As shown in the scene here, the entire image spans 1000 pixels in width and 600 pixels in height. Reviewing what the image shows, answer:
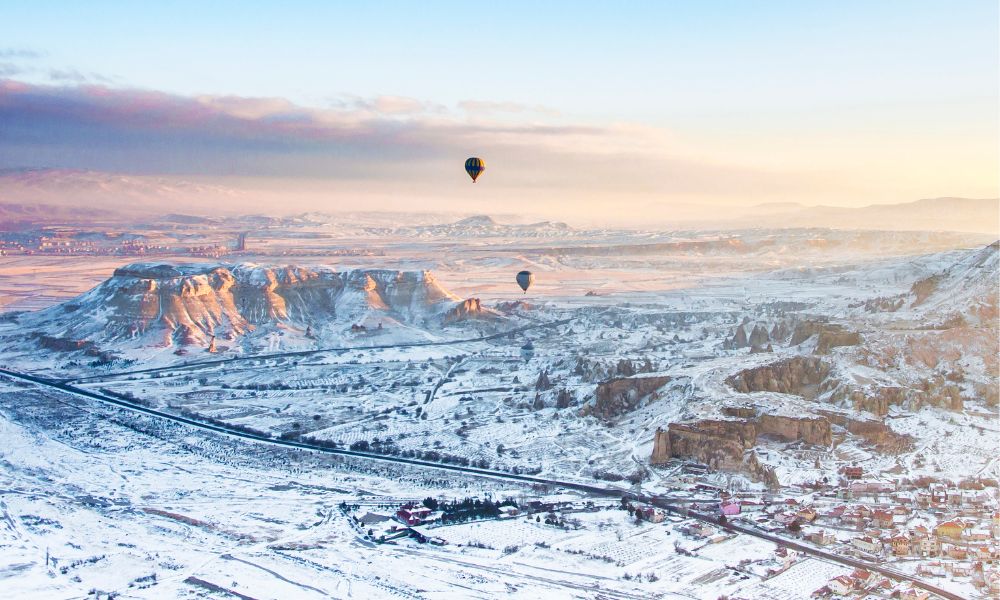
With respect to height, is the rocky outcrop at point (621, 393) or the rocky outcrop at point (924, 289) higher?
the rocky outcrop at point (924, 289)

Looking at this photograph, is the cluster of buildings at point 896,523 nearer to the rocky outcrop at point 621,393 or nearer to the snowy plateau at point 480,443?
the snowy plateau at point 480,443

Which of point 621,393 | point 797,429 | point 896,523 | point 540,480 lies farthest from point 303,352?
point 896,523

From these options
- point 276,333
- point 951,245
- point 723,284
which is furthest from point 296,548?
A: point 951,245

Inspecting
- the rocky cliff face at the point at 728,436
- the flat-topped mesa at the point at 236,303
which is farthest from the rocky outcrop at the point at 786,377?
the flat-topped mesa at the point at 236,303

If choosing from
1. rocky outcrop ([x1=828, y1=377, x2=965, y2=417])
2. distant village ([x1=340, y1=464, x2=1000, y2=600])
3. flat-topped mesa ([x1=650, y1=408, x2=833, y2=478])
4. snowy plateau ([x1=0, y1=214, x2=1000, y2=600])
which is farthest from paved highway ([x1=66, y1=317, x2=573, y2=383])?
rocky outcrop ([x1=828, y1=377, x2=965, y2=417])

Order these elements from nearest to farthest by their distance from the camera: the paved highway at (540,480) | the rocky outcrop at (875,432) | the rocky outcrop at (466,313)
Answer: the paved highway at (540,480) < the rocky outcrop at (875,432) < the rocky outcrop at (466,313)

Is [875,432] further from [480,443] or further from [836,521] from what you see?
[480,443]
